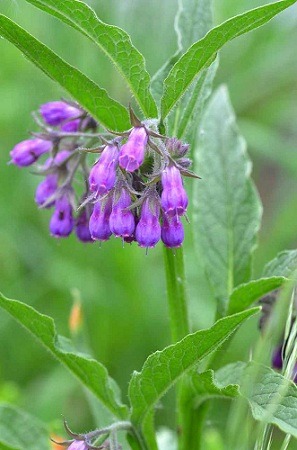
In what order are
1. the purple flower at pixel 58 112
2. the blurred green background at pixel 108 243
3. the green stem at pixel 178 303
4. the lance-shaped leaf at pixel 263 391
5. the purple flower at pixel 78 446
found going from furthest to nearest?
1. the blurred green background at pixel 108 243
2. the purple flower at pixel 58 112
3. the green stem at pixel 178 303
4. the purple flower at pixel 78 446
5. the lance-shaped leaf at pixel 263 391

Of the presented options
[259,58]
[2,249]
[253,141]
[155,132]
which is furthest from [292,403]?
[259,58]

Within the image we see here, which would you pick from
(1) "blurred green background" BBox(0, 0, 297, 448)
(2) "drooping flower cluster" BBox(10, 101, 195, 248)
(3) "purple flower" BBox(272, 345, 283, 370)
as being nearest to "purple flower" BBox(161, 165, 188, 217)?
(2) "drooping flower cluster" BBox(10, 101, 195, 248)

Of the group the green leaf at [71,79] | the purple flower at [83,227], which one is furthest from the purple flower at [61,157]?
the green leaf at [71,79]

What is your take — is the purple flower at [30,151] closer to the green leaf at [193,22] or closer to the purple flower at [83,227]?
the purple flower at [83,227]

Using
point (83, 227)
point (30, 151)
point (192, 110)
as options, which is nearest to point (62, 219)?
point (83, 227)

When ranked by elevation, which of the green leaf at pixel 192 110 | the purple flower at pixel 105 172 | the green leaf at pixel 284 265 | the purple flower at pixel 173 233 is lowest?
the green leaf at pixel 284 265

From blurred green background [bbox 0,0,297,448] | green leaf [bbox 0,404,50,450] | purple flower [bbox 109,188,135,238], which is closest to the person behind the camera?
purple flower [bbox 109,188,135,238]

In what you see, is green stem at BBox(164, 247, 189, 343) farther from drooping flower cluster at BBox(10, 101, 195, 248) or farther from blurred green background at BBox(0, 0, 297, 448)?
blurred green background at BBox(0, 0, 297, 448)
